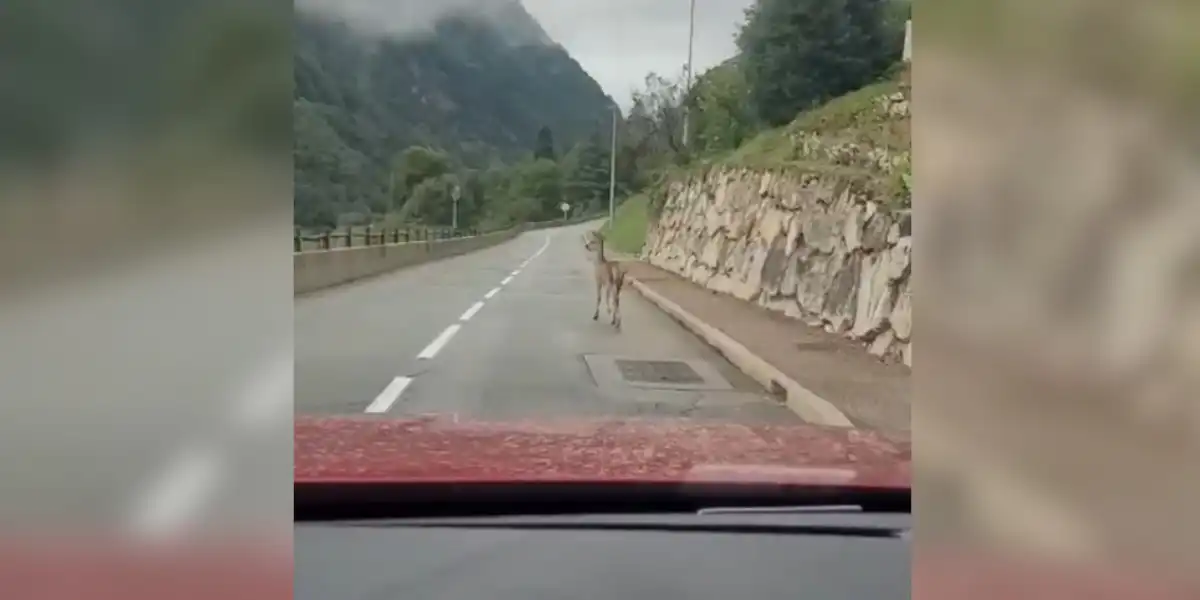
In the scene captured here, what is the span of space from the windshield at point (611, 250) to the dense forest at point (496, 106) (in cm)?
1

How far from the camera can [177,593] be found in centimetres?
118

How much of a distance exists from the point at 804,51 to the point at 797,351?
1561 mm

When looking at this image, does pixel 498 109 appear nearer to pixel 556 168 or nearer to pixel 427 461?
pixel 556 168

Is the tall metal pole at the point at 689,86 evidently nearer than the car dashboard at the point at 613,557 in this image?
No

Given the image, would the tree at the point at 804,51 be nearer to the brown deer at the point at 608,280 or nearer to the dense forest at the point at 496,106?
the dense forest at the point at 496,106

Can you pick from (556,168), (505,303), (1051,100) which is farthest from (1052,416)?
(505,303)

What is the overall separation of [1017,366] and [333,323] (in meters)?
5.95

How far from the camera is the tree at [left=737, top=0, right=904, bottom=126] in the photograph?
16.5ft

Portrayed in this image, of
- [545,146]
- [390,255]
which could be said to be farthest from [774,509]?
[390,255]

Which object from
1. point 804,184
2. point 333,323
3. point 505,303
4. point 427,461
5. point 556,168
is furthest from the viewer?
point 505,303

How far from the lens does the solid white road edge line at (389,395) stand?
4305 millimetres

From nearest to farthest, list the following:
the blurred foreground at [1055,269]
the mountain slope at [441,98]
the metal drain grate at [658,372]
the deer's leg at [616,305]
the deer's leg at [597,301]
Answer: the blurred foreground at [1055,269]
the mountain slope at [441,98]
the metal drain grate at [658,372]
the deer's leg at [616,305]
the deer's leg at [597,301]

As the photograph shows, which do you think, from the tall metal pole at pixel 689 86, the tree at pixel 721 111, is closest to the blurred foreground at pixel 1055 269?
the tall metal pole at pixel 689 86

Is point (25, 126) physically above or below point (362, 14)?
below
